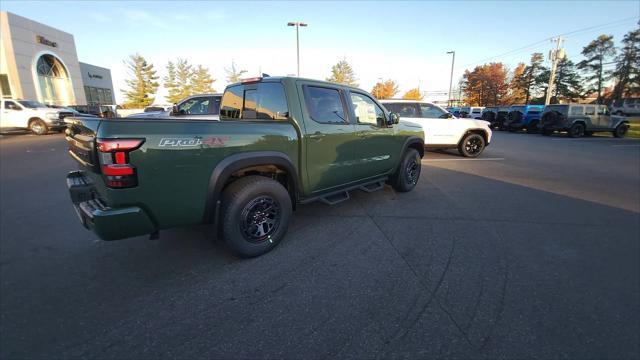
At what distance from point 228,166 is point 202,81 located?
58.6m

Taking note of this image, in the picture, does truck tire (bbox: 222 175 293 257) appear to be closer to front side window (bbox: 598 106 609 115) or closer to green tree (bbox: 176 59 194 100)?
front side window (bbox: 598 106 609 115)

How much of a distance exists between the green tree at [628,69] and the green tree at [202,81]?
69874mm

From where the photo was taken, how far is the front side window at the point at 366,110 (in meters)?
4.30

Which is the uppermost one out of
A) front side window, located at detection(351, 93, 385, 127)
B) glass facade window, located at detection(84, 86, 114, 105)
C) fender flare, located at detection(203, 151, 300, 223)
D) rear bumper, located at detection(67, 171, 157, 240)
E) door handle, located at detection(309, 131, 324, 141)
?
glass facade window, located at detection(84, 86, 114, 105)

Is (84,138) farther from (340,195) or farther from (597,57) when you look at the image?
(597,57)

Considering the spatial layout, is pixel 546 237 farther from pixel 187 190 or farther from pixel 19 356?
pixel 19 356

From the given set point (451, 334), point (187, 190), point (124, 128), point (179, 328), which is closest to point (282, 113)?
point (187, 190)

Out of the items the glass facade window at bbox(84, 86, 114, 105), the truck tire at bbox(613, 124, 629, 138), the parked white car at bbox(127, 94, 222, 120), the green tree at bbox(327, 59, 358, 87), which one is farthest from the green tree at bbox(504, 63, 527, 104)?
the glass facade window at bbox(84, 86, 114, 105)

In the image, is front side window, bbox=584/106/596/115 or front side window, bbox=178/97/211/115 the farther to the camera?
front side window, bbox=584/106/596/115

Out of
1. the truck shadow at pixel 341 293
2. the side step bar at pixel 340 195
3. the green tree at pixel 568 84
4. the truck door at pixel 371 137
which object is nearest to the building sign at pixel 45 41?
the truck shadow at pixel 341 293

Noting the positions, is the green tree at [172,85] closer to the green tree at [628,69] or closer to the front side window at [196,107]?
the front side window at [196,107]

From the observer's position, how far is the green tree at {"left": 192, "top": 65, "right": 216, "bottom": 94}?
53.8 m

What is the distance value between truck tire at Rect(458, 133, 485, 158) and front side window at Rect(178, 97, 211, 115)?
29.6 ft

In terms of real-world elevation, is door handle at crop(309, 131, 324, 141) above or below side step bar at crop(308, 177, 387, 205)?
above
